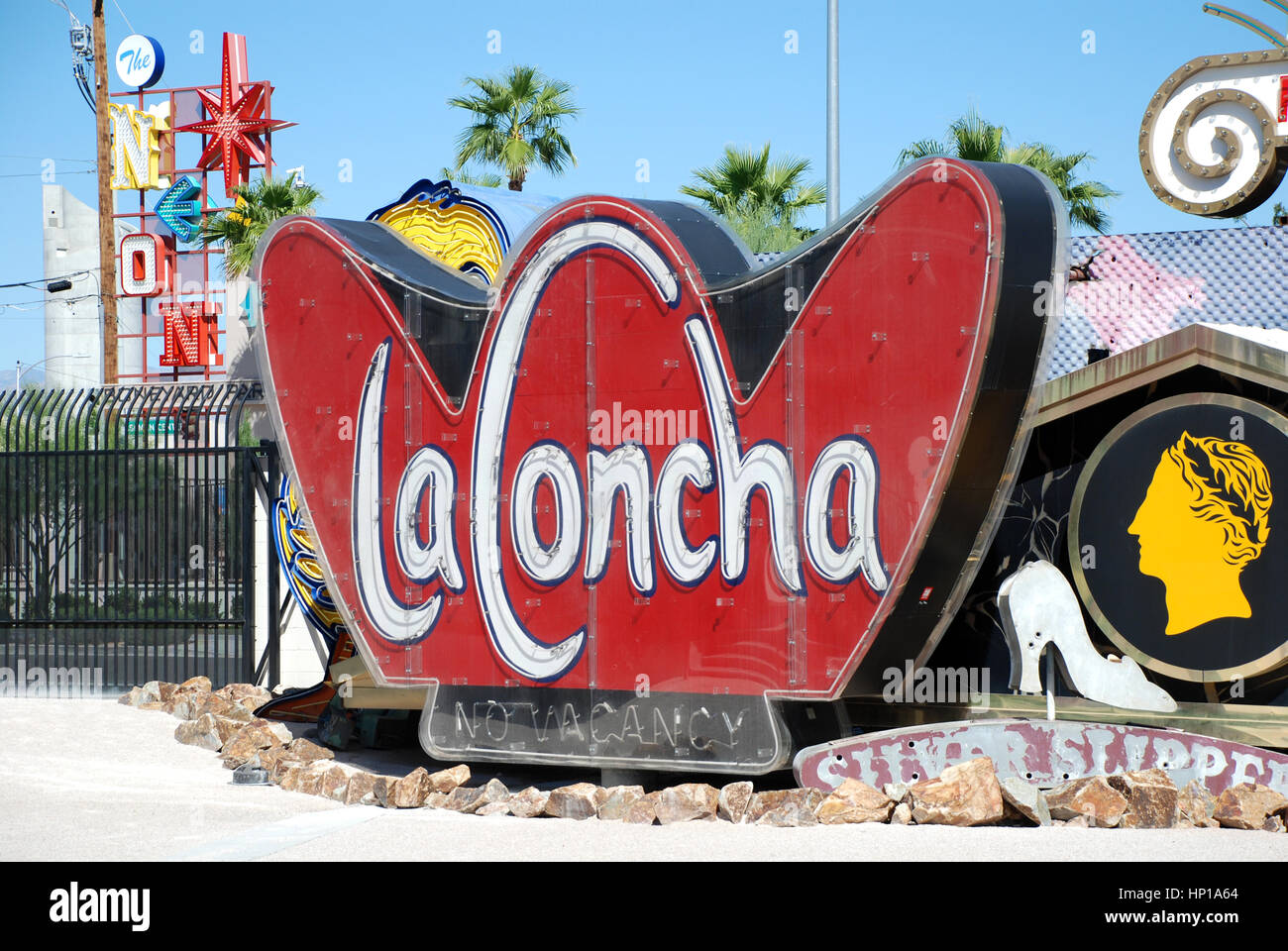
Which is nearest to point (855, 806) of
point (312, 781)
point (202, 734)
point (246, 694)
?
point (312, 781)

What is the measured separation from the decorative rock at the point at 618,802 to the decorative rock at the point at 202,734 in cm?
450

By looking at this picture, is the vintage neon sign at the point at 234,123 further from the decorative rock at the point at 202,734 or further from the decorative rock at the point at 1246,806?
the decorative rock at the point at 1246,806

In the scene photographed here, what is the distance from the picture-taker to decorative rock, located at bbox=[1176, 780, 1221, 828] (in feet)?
26.3

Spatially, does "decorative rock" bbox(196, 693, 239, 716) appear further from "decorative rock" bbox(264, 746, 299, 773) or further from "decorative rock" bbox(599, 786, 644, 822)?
"decorative rock" bbox(599, 786, 644, 822)

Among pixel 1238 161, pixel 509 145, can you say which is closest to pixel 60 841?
pixel 1238 161

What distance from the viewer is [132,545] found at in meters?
15.4

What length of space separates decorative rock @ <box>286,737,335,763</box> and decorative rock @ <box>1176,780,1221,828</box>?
643cm

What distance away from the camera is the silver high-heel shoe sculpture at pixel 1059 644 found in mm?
Answer: 8891

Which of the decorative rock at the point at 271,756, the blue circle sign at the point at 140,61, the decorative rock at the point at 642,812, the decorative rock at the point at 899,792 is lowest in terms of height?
the decorative rock at the point at 271,756

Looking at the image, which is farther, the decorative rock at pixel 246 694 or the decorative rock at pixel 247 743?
the decorative rock at pixel 246 694

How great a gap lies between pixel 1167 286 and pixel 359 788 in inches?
289

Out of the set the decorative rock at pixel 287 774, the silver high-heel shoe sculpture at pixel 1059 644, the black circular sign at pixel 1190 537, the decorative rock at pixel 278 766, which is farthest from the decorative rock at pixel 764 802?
the decorative rock at pixel 278 766

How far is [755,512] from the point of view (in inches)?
370
